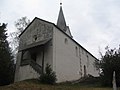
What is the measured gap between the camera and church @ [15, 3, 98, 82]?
2789 cm

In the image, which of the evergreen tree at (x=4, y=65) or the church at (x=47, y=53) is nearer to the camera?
the evergreen tree at (x=4, y=65)

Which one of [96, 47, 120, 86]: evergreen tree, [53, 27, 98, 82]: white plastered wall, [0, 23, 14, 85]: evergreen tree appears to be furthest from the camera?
[53, 27, 98, 82]: white plastered wall

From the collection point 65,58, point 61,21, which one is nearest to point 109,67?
point 65,58

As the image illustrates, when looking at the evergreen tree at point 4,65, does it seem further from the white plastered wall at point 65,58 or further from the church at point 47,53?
the white plastered wall at point 65,58

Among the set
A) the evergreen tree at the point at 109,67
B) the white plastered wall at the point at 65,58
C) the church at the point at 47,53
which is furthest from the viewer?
the white plastered wall at the point at 65,58

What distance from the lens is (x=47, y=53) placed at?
2850cm

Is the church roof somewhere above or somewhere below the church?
above

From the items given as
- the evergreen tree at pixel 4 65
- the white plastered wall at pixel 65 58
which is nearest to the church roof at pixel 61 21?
the white plastered wall at pixel 65 58

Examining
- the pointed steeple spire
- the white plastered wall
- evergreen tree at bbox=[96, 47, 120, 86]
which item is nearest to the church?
the white plastered wall

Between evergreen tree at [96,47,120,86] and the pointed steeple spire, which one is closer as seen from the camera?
evergreen tree at [96,47,120,86]

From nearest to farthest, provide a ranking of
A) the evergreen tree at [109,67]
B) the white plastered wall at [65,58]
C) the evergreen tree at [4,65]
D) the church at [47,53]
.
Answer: the evergreen tree at [109,67] → the evergreen tree at [4,65] → the church at [47,53] → the white plastered wall at [65,58]

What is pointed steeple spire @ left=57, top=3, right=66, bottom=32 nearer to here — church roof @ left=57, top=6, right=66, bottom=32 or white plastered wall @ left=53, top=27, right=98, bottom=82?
church roof @ left=57, top=6, right=66, bottom=32

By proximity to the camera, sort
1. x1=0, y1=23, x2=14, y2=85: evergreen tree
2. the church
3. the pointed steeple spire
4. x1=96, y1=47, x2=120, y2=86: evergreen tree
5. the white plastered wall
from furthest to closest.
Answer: the pointed steeple spire
the white plastered wall
the church
x1=0, y1=23, x2=14, y2=85: evergreen tree
x1=96, y1=47, x2=120, y2=86: evergreen tree

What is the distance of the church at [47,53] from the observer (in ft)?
91.5
